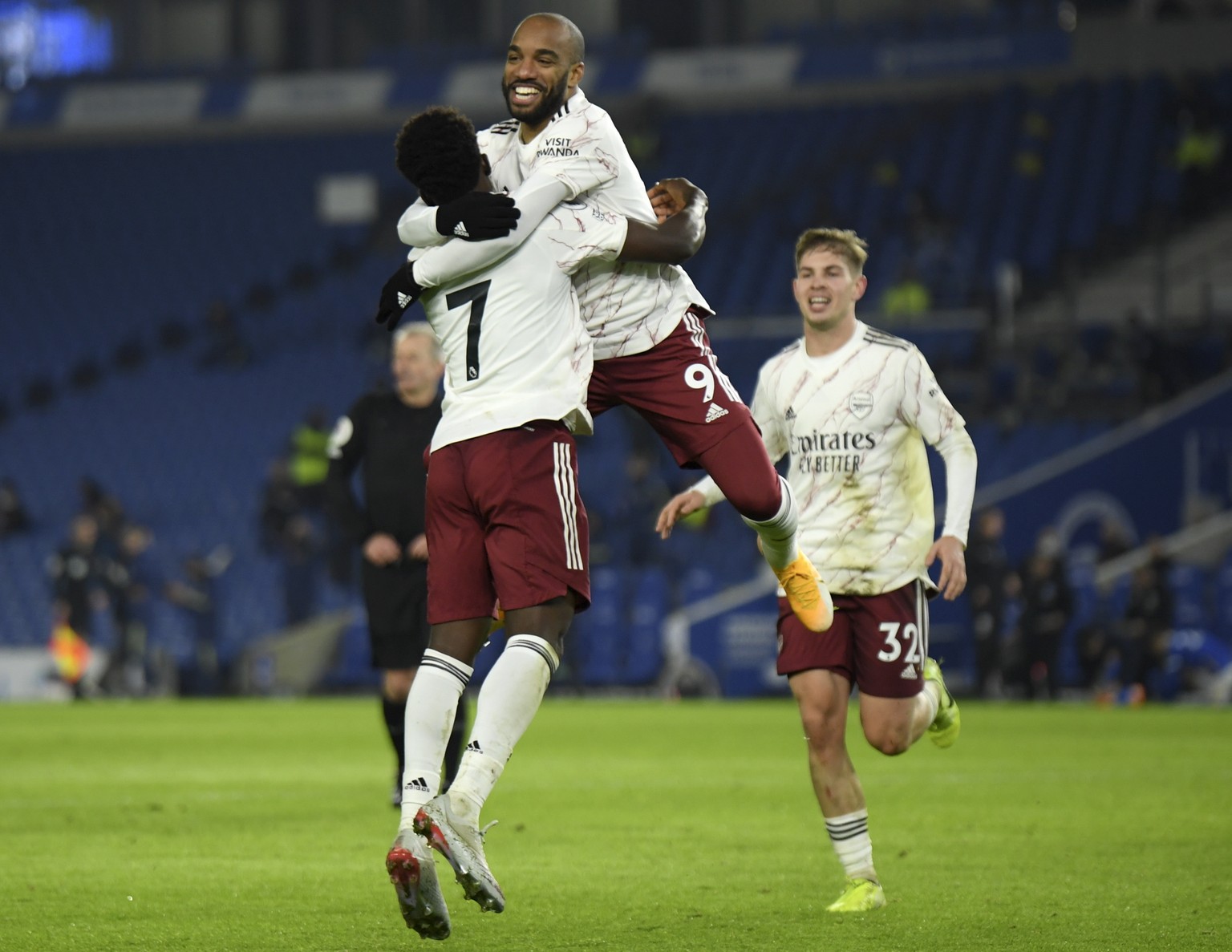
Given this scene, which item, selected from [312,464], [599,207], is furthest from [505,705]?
[312,464]

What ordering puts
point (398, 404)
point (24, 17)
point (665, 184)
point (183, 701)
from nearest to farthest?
1. point (665, 184)
2. point (398, 404)
3. point (183, 701)
4. point (24, 17)

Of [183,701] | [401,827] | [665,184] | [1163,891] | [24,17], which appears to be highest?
[24,17]

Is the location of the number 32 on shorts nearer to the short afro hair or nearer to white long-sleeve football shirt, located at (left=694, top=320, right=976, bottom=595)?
white long-sleeve football shirt, located at (left=694, top=320, right=976, bottom=595)

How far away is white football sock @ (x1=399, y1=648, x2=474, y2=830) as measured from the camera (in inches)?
A: 199

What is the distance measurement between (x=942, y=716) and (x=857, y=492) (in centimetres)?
98

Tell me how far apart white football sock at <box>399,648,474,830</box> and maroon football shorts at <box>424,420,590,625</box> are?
13cm

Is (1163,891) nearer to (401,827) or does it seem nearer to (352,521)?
(401,827)

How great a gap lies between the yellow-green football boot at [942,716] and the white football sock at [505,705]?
2265 millimetres

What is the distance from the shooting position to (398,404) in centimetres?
962

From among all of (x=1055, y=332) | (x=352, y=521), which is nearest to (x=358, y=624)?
(x=1055, y=332)

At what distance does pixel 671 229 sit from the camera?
5.42 m

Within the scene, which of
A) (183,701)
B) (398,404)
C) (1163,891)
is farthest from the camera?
(183,701)

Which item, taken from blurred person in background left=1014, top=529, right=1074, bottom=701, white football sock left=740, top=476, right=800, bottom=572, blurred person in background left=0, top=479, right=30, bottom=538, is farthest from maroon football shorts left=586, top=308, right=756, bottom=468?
blurred person in background left=0, top=479, right=30, bottom=538

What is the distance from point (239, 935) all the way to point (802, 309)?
2867 millimetres
